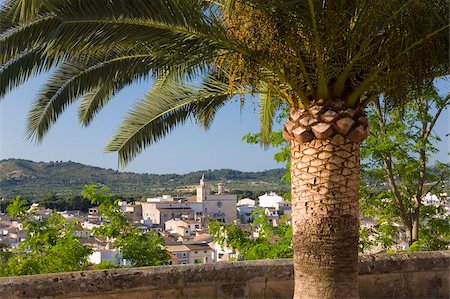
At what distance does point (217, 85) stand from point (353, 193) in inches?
71.2

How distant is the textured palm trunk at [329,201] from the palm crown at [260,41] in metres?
0.18

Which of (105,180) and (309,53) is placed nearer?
(309,53)

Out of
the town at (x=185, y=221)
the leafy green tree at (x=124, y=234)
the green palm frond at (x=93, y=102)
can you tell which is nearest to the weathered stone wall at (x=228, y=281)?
the town at (x=185, y=221)

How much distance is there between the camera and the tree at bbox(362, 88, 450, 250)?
938 centimetres

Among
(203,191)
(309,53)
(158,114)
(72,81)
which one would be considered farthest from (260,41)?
(203,191)

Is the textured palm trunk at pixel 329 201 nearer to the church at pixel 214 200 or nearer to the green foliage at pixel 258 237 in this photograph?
the green foliage at pixel 258 237

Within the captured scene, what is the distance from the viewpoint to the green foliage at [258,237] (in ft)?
21.7

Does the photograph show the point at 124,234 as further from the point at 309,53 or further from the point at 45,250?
the point at 309,53

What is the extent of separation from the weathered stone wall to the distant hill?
11.5 feet

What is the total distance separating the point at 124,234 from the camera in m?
6.29

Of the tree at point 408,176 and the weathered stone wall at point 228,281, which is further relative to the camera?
the tree at point 408,176

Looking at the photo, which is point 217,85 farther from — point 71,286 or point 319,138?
point 71,286

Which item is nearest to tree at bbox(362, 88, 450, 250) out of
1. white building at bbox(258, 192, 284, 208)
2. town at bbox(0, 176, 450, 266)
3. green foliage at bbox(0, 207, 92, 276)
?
town at bbox(0, 176, 450, 266)

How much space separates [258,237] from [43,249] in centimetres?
279
